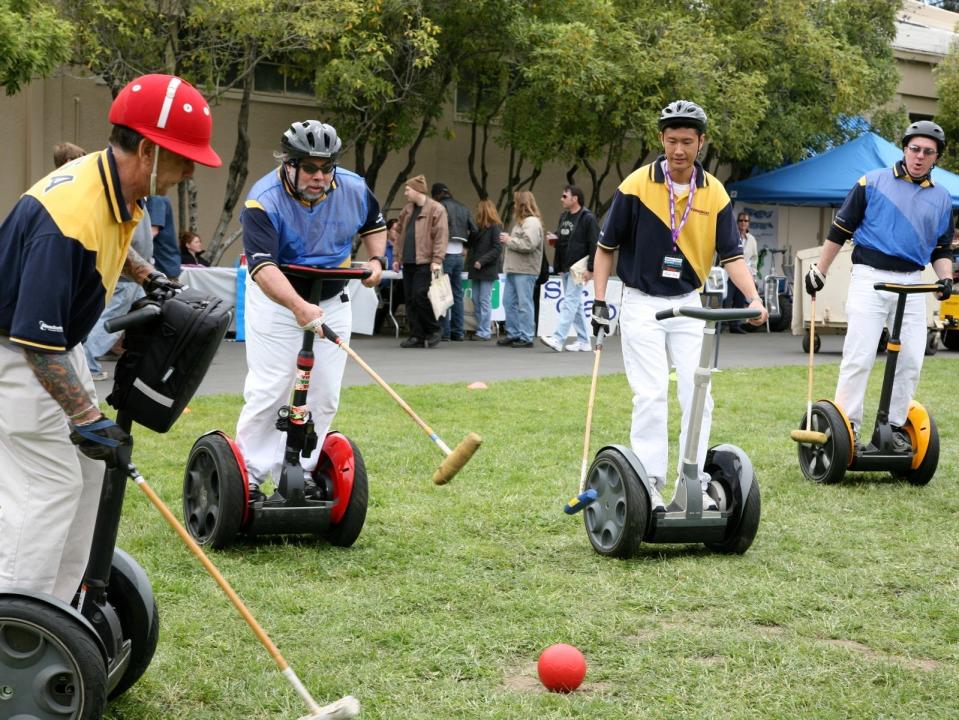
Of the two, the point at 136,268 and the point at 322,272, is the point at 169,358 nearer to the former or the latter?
the point at 136,268

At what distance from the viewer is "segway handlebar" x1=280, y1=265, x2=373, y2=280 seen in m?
5.79

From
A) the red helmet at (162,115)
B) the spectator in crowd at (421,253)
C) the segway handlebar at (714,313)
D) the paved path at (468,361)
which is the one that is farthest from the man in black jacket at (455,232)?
the red helmet at (162,115)

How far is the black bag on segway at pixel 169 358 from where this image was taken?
3670 millimetres

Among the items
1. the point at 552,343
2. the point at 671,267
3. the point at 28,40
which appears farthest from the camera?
the point at 552,343

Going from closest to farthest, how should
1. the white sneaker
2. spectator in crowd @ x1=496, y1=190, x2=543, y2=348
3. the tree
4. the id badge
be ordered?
the id badge, the tree, the white sneaker, spectator in crowd @ x1=496, y1=190, x2=543, y2=348

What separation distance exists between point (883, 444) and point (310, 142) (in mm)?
4372

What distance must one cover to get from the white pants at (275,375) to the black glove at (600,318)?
1246 millimetres

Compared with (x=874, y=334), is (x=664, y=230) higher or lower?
higher

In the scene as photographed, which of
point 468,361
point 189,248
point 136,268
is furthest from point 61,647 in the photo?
point 189,248

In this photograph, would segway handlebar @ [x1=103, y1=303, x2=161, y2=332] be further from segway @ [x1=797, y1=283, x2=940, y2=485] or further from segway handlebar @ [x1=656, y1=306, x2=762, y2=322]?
segway @ [x1=797, y1=283, x2=940, y2=485]

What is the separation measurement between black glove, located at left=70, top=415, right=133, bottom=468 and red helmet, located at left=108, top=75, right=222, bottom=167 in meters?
0.78

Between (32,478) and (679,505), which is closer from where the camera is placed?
(32,478)

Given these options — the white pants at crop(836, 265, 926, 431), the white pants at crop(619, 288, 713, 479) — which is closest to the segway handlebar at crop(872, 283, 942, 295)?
the white pants at crop(836, 265, 926, 431)

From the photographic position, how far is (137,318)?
12.0 feet
